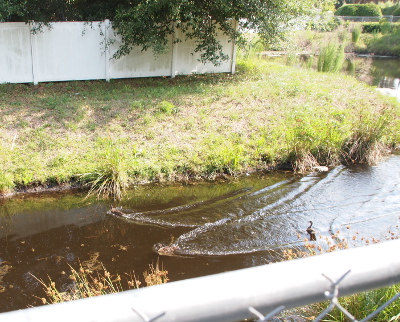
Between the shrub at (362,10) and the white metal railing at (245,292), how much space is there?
134ft

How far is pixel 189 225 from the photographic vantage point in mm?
7367

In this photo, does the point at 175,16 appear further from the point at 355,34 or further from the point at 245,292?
the point at 355,34

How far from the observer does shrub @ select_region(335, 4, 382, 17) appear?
123ft

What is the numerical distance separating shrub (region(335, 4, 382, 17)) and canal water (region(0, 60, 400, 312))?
106ft

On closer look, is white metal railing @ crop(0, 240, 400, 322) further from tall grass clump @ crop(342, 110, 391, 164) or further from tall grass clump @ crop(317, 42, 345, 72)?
tall grass clump @ crop(317, 42, 345, 72)

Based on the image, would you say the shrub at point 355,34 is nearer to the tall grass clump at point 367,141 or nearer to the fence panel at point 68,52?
the tall grass clump at point 367,141

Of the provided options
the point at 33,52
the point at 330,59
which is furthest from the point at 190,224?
the point at 330,59

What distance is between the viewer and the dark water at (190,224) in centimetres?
626

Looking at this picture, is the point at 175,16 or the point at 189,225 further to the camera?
the point at 175,16

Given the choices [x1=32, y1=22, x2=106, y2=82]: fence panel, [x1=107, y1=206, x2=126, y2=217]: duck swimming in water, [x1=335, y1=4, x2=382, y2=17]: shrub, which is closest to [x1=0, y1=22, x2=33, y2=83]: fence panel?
[x1=32, y1=22, x2=106, y2=82]: fence panel

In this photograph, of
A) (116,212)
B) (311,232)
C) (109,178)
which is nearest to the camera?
(311,232)

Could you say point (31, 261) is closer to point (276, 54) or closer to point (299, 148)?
point (299, 148)

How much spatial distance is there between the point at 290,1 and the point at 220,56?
8.65 ft

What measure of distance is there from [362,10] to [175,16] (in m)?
31.3
